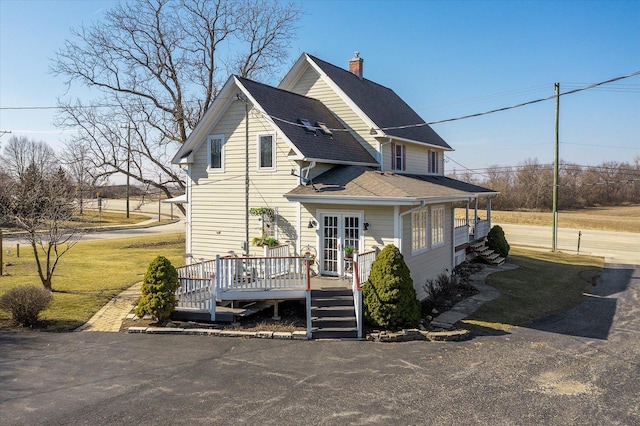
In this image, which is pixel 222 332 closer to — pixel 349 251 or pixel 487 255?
pixel 349 251

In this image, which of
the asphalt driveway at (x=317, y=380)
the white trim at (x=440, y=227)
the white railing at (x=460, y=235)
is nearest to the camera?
the asphalt driveway at (x=317, y=380)

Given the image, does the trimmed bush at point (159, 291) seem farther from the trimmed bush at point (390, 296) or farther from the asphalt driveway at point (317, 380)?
the trimmed bush at point (390, 296)

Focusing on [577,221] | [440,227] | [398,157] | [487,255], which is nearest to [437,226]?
[440,227]

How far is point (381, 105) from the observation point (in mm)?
21562

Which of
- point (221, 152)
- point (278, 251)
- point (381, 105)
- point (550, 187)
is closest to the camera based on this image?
point (278, 251)

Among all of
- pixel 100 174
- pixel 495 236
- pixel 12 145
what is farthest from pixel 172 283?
pixel 12 145

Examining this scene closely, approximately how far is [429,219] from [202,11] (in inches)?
874

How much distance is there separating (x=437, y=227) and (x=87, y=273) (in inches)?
625

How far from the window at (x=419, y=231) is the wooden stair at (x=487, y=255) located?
8703 millimetres

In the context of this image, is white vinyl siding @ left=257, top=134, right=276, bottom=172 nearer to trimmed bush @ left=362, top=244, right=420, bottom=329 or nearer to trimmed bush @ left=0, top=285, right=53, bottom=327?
trimmed bush @ left=362, top=244, right=420, bottom=329

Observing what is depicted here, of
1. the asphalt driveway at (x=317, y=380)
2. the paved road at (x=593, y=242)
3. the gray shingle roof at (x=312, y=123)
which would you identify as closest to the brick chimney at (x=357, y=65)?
the gray shingle roof at (x=312, y=123)

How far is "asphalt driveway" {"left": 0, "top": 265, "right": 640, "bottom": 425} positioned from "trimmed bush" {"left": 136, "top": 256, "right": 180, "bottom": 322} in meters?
0.80

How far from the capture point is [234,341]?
36.4 feet

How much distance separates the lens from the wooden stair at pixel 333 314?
37.1 ft
